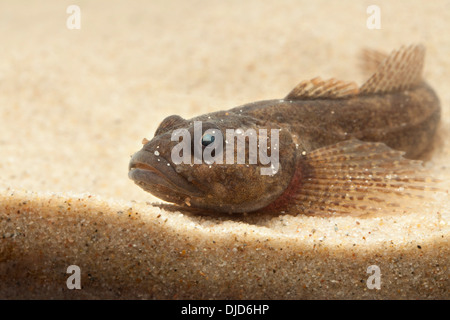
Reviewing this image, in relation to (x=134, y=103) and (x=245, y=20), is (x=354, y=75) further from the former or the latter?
(x=134, y=103)

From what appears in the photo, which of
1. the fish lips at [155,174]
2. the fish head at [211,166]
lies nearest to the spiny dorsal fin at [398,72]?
the fish head at [211,166]

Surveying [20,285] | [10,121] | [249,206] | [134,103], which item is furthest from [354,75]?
[20,285]

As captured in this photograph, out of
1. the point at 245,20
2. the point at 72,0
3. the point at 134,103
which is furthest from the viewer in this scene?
the point at 72,0

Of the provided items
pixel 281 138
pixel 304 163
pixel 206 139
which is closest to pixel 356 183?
pixel 304 163

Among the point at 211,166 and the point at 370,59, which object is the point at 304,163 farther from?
the point at 370,59

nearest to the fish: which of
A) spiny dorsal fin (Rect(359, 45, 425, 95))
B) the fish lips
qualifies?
the fish lips

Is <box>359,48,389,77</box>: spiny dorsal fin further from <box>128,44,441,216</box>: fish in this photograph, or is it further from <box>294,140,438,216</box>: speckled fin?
<box>294,140,438,216</box>: speckled fin

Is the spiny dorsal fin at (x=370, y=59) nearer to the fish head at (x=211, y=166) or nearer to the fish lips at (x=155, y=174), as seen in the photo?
the fish head at (x=211, y=166)
